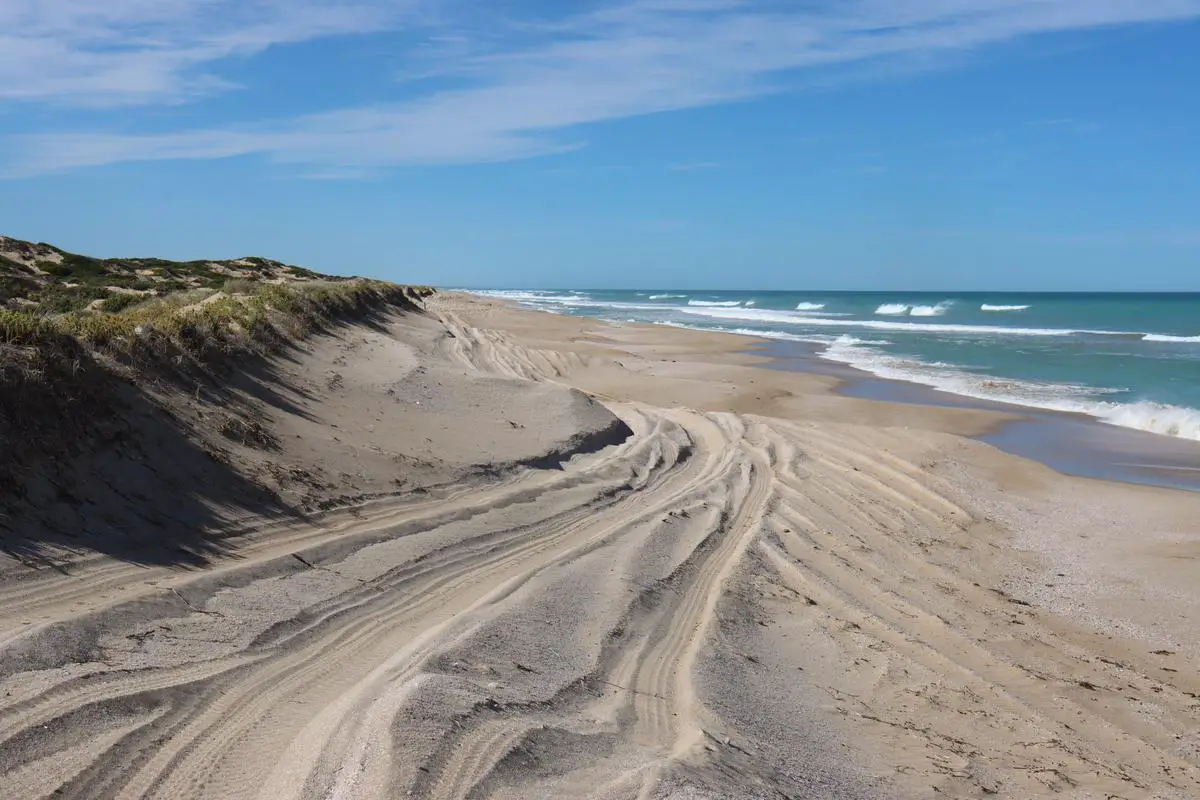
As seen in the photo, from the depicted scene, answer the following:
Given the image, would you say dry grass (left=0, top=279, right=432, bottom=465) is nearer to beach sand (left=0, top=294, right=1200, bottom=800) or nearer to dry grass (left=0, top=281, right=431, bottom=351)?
A: dry grass (left=0, top=281, right=431, bottom=351)

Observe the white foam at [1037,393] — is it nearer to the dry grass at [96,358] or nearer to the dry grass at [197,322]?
the dry grass at [197,322]

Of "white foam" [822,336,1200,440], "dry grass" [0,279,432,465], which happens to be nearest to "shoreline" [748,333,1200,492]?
"white foam" [822,336,1200,440]

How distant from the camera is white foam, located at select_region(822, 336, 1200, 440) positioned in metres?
17.1

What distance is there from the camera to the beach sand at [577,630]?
12.0 ft

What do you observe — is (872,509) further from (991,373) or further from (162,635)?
(991,373)

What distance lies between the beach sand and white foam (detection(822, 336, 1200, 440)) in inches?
252

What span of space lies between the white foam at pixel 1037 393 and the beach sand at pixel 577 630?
6.40 m

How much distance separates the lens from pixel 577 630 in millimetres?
5473

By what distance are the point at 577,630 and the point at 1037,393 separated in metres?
19.4

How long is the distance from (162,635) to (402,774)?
1838 mm

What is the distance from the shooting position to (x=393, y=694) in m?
3.98

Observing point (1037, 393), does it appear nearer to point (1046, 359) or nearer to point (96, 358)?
point (1046, 359)

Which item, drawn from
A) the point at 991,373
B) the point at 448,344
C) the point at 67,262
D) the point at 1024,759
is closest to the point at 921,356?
the point at 991,373

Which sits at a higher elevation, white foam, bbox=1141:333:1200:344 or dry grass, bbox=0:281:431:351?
dry grass, bbox=0:281:431:351
